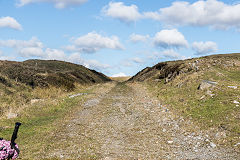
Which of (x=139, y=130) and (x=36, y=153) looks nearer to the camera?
(x=36, y=153)

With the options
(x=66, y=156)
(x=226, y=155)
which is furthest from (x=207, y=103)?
(x=66, y=156)

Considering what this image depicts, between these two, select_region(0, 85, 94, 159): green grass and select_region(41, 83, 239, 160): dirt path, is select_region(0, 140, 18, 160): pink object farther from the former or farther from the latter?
select_region(41, 83, 239, 160): dirt path

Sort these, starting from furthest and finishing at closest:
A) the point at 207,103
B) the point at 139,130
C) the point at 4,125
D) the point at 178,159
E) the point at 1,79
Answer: the point at 1,79 < the point at 207,103 < the point at 4,125 < the point at 139,130 < the point at 178,159

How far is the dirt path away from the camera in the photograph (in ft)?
32.7

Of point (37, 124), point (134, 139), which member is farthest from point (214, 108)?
point (37, 124)

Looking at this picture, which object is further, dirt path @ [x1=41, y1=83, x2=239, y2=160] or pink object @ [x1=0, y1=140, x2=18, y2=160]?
dirt path @ [x1=41, y1=83, x2=239, y2=160]

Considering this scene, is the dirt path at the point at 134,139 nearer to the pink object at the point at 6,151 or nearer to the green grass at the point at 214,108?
the green grass at the point at 214,108

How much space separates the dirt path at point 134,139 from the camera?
9.97m

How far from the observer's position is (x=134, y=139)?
1228 cm

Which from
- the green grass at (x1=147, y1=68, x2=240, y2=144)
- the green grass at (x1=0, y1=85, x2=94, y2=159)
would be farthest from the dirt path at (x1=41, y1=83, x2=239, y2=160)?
the green grass at (x1=147, y1=68, x2=240, y2=144)

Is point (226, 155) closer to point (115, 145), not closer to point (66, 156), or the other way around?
point (115, 145)

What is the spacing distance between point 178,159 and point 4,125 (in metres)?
12.9

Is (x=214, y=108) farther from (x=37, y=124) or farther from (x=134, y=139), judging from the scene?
(x=37, y=124)

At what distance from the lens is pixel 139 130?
554 inches
